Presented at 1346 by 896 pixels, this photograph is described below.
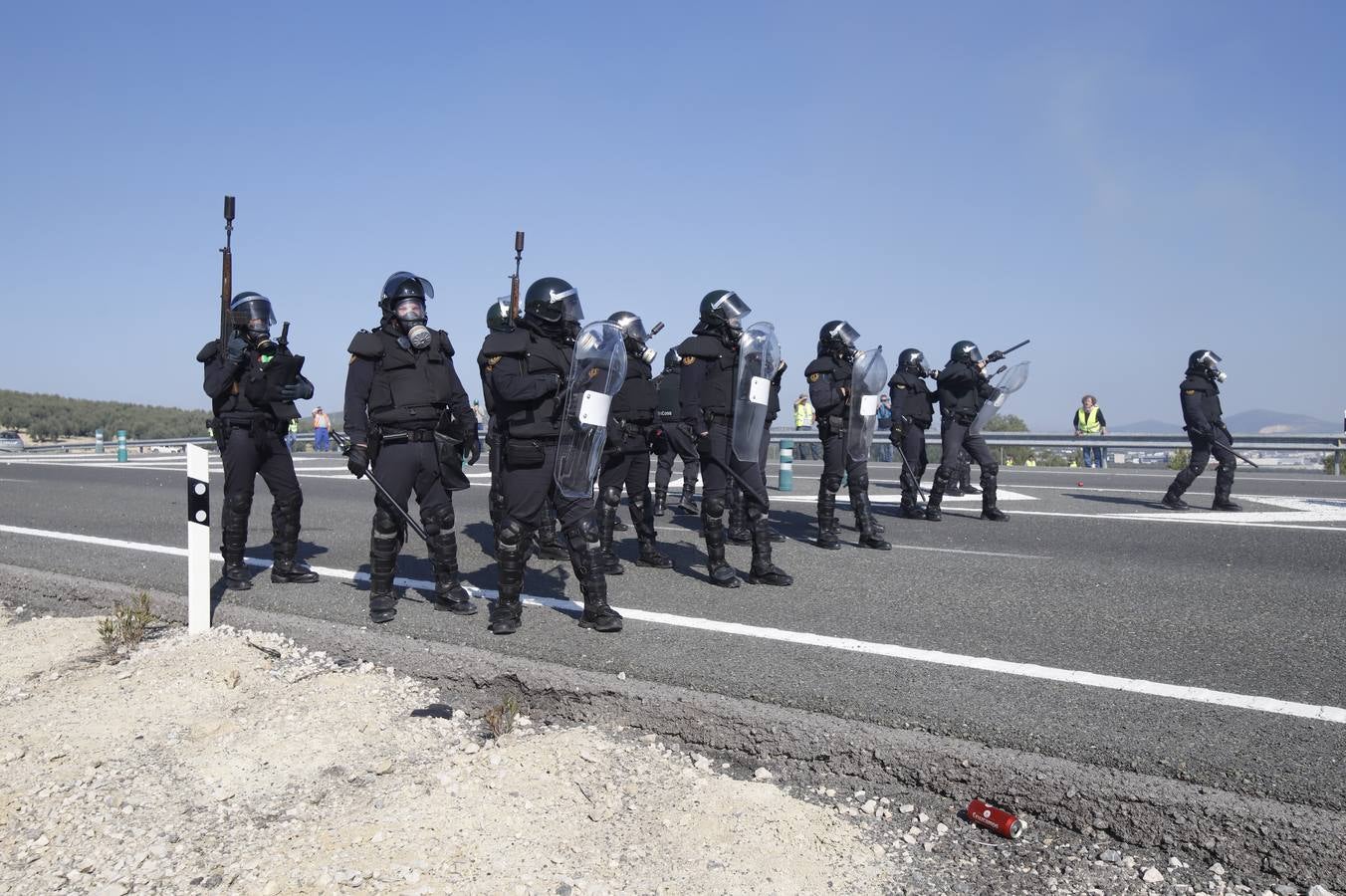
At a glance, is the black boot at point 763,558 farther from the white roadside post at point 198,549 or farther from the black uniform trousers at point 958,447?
the black uniform trousers at point 958,447

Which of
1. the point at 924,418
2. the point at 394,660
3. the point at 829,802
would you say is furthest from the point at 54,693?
the point at 924,418

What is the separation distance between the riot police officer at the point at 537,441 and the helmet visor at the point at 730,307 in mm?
1898

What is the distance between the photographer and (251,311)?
7016 mm

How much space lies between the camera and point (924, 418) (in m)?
12.0

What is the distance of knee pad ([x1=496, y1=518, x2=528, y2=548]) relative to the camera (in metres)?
5.78

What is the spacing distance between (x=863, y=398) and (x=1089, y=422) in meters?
16.3

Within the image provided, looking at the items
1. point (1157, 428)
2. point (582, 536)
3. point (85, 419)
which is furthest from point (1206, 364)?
point (1157, 428)

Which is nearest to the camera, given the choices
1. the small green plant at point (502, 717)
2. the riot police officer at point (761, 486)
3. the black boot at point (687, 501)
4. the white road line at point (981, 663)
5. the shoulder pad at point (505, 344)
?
the white road line at point (981, 663)

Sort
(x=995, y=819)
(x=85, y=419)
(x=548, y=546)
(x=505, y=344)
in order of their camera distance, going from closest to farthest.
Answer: (x=995, y=819) < (x=505, y=344) < (x=548, y=546) < (x=85, y=419)

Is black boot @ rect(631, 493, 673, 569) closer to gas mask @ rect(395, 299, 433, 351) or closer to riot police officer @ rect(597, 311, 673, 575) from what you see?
riot police officer @ rect(597, 311, 673, 575)

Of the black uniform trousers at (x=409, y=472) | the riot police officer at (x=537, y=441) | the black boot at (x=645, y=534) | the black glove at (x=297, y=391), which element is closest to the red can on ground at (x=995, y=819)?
the riot police officer at (x=537, y=441)

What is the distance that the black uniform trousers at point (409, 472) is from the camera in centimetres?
618

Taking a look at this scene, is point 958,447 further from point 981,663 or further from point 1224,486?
point 981,663

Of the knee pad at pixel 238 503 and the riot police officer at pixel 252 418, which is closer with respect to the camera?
the riot police officer at pixel 252 418
